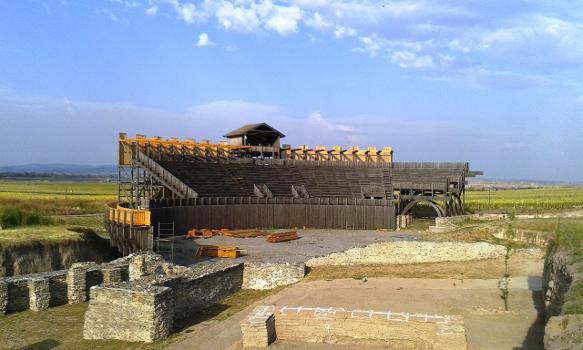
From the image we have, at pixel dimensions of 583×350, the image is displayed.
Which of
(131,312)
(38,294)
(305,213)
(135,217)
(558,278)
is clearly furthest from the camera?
(305,213)

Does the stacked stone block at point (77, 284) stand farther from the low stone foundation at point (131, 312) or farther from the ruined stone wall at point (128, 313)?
the ruined stone wall at point (128, 313)

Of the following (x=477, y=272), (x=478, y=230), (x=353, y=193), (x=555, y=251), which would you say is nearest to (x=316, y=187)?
(x=353, y=193)

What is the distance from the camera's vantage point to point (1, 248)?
79.8 ft

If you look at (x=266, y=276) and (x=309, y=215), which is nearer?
(x=266, y=276)

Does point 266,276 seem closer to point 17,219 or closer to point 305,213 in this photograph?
point 305,213

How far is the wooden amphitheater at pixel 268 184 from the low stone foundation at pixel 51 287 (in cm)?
896

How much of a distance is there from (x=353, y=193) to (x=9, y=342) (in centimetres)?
3027

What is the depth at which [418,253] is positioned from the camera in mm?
25891

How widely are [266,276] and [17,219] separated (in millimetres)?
21579

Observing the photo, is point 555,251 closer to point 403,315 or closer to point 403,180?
point 403,315

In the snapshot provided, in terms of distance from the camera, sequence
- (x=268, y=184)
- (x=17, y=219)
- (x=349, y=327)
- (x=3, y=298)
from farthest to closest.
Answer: (x=268, y=184) → (x=17, y=219) → (x=3, y=298) → (x=349, y=327)

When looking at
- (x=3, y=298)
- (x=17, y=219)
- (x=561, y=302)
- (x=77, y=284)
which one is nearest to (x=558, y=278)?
(x=561, y=302)

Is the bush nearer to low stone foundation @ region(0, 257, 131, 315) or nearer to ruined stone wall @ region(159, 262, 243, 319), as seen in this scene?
low stone foundation @ region(0, 257, 131, 315)

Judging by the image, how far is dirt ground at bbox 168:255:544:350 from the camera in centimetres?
1419
